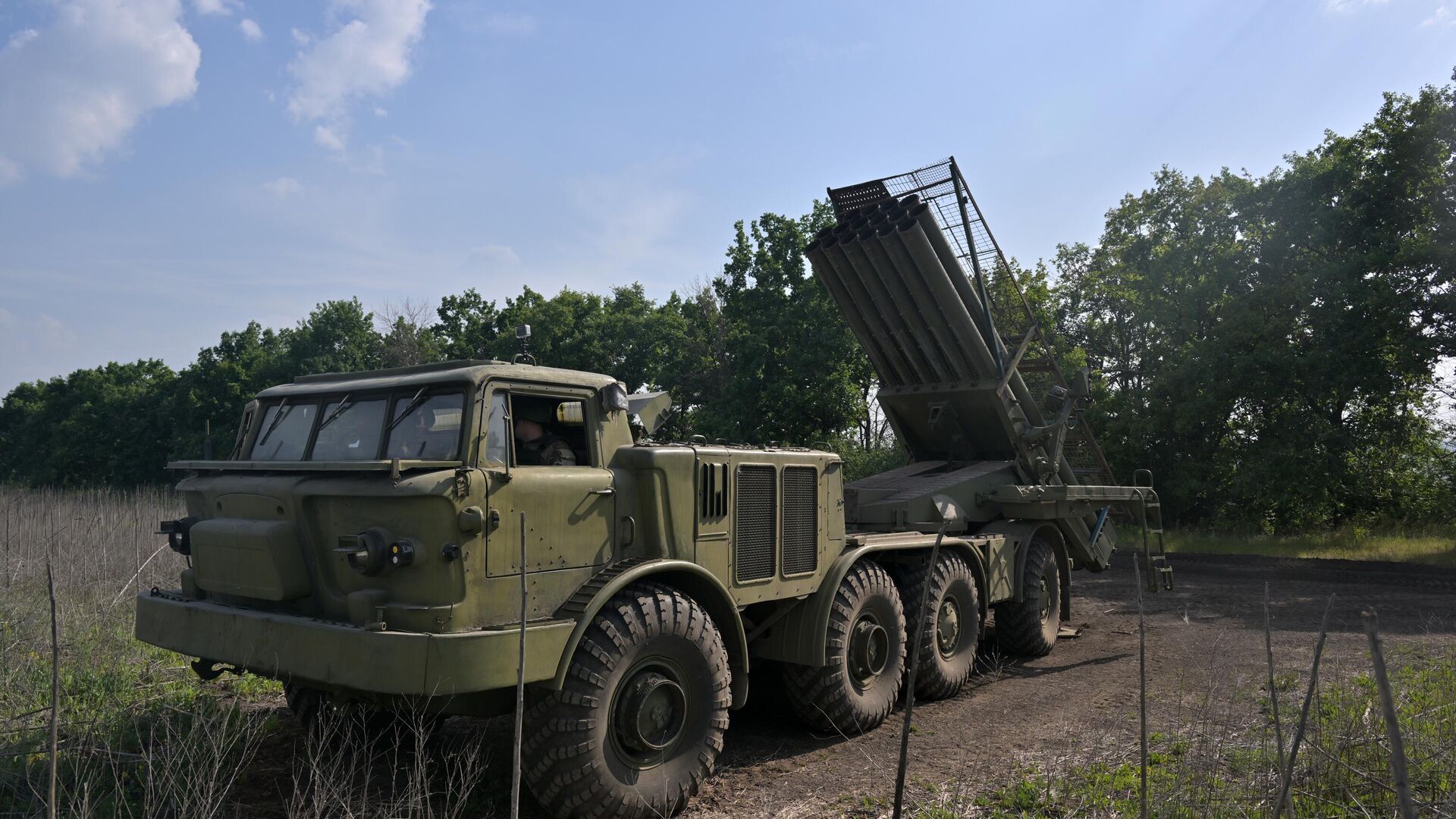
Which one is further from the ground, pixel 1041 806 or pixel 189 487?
pixel 189 487

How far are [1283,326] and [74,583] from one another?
815 inches

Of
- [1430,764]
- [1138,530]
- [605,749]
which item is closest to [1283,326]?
[1138,530]

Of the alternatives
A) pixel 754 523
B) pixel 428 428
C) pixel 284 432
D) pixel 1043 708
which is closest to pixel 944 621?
pixel 1043 708

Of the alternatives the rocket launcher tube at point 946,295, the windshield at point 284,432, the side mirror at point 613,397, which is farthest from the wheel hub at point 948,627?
the windshield at point 284,432

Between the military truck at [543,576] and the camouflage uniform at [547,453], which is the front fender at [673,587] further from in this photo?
the camouflage uniform at [547,453]

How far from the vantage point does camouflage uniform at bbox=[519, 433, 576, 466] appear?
4.86 metres

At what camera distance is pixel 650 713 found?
480cm

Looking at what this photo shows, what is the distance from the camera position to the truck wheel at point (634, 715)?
14.5 feet

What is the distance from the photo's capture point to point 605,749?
4.57 m

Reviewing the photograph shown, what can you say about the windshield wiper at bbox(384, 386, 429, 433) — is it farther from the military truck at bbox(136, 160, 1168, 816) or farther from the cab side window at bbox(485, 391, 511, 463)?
the cab side window at bbox(485, 391, 511, 463)

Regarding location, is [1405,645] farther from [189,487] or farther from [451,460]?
[189,487]

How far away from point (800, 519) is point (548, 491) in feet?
6.88

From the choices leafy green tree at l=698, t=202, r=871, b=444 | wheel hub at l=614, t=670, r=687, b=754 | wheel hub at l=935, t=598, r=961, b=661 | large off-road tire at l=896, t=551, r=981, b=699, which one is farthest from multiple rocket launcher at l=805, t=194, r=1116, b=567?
leafy green tree at l=698, t=202, r=871, b=444

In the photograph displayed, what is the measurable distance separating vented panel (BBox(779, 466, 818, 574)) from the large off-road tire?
1.20 m
